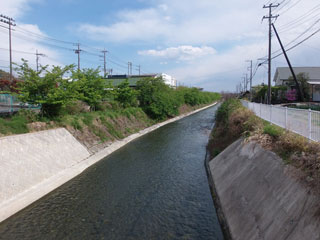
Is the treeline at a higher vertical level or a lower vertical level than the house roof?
lower

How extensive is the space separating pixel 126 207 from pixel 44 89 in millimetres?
10375

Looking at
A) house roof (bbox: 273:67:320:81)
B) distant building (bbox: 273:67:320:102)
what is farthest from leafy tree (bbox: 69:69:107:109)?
house roof (bbox: 273:67:320:81)

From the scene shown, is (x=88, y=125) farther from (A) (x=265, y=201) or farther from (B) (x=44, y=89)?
(A) (x=265, y=201)

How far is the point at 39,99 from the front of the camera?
48.9 ft

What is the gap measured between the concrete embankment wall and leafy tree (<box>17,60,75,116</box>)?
463 inches

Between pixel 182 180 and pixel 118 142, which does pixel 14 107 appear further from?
pixel 182 180

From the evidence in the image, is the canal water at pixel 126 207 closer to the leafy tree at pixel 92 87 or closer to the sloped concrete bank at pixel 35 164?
the sloped concrete bank at pixel 35 164

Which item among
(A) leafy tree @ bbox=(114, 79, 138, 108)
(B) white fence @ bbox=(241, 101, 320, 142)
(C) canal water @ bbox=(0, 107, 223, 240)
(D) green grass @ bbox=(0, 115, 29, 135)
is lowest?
(C) canal water @ bbox=(0, 107, 223, 240)

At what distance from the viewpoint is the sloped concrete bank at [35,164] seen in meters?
9.24

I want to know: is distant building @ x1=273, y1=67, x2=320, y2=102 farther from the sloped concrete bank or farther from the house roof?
the sloped concrete bank

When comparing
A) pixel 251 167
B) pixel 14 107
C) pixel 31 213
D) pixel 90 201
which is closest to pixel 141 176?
pixel 90 201

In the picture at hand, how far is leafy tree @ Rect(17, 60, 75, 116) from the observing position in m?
14.7

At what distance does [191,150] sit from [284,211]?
46.1 feet

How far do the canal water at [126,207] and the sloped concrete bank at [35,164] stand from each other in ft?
1.43
